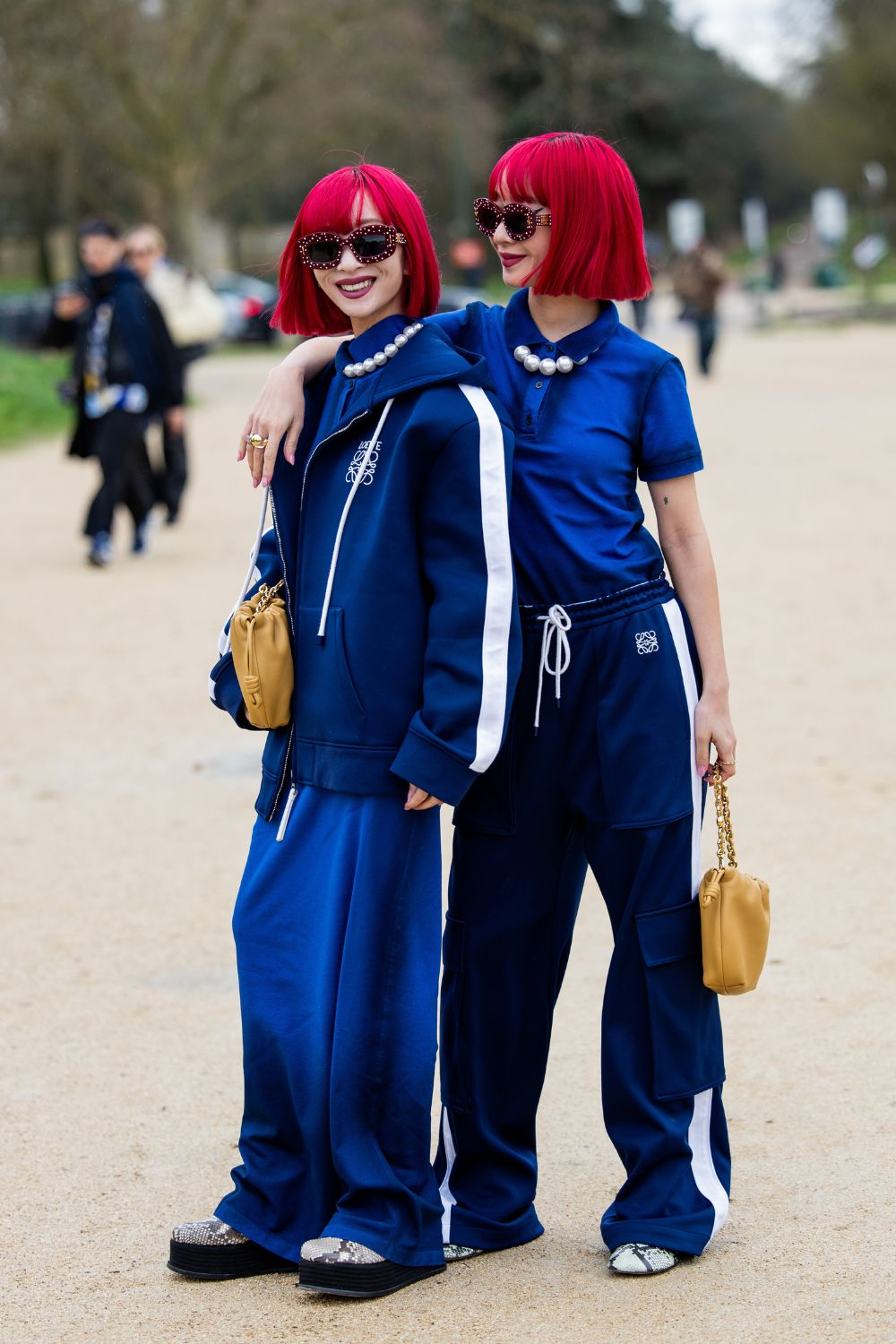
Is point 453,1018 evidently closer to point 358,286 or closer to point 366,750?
point 366,750

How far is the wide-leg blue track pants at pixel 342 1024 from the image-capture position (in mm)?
3047

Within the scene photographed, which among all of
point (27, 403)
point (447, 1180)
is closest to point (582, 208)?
point (447, 1180)

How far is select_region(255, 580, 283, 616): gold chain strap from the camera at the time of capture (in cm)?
313

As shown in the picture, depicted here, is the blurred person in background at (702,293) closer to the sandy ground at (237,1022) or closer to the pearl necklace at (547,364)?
the sandy ground at (237,1022)

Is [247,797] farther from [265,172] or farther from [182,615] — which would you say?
[265,172]

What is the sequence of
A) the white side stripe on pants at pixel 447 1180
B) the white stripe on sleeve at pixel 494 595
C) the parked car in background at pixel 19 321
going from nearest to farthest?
the white stripe on sleeve at pixel 494 595, the white side stripe on pants at pixel 447 1180, the parked car in background at pixel 19 321

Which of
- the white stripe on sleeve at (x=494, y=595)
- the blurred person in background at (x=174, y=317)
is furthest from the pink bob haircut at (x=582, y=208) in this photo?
the blurred person in background at (x=174, y=317)

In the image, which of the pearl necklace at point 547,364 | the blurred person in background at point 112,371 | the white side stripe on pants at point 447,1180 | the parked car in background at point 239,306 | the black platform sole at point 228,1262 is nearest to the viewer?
the pearl necklace at point 547,364

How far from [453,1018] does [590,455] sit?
97cm

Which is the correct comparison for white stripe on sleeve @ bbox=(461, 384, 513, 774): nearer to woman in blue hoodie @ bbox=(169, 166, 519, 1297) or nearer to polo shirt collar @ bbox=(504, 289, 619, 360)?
woman in blue hoodie @ bbox=(169, 166, 519, 1297)

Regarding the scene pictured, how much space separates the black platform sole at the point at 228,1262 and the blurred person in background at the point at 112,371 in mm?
8232

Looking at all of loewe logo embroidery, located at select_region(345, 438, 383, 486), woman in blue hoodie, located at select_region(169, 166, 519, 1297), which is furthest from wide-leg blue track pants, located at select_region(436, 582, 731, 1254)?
loewe logo embroidery, located at select_region(345, 438, 383, 486)

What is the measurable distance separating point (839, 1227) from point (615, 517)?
1283 mm

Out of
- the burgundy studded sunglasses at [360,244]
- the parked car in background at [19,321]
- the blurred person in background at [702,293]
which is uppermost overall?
the parked car in background at [19,321]
